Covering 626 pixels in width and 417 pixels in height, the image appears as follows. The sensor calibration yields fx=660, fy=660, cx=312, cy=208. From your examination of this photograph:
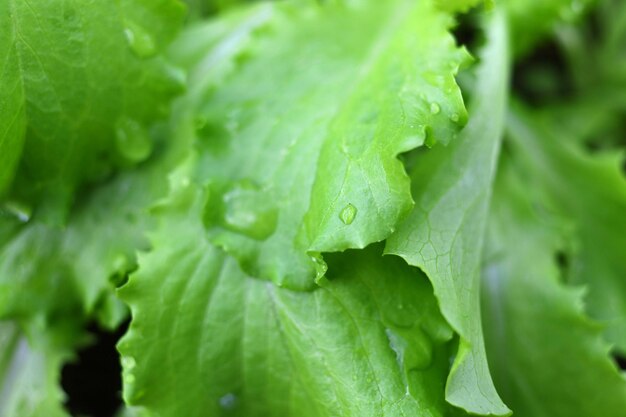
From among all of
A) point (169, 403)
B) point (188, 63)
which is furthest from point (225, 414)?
point (188, 63)

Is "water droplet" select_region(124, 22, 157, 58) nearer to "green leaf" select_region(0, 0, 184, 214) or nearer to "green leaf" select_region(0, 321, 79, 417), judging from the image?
"green leaf" select_region(0, 0, 184, 214)

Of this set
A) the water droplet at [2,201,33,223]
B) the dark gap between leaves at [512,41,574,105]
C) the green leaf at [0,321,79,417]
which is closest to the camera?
the water droplet at [2,201,33,223]

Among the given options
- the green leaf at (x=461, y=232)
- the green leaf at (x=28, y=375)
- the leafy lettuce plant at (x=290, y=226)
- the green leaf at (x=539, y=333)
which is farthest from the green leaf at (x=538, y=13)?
the green leaf at (x=28, y=375)

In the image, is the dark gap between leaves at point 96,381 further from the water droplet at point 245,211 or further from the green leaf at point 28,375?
the water droplet at point 245,211

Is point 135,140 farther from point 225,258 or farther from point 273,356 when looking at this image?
point 273,356

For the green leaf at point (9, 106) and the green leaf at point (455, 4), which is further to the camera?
the green leaf at point (455, 4)

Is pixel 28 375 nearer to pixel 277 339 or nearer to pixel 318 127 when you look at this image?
pixel 277 339

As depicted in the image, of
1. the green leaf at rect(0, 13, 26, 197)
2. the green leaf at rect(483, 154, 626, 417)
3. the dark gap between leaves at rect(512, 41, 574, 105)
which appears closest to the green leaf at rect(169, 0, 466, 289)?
the green leaf at rect(0, 13, 26, 197)
